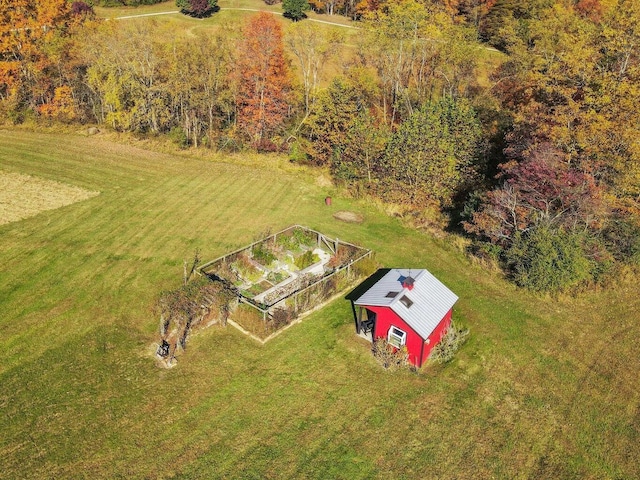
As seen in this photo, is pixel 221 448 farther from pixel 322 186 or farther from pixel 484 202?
pixel 322 186

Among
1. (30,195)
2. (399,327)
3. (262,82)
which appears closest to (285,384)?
(399,327)

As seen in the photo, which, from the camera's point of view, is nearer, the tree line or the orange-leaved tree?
the tree line

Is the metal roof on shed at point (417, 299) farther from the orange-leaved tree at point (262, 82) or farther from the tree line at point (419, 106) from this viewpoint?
the orange-leaved tree at point (262, 82)

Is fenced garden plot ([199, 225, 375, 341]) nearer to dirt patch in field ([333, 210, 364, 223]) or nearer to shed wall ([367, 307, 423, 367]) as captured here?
dirt patch in field ([333, 210, 364, 223])

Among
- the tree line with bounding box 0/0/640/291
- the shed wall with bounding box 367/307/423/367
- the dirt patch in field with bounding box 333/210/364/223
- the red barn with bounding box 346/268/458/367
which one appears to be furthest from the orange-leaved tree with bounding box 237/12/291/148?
the shed wall with bounding box 367/307/423/367

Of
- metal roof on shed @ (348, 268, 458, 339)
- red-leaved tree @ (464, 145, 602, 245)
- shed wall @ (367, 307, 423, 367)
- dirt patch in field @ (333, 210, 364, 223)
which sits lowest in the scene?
dirt patch in field @ (333, 210, 364, 223)

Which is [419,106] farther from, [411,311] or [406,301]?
[411,311]

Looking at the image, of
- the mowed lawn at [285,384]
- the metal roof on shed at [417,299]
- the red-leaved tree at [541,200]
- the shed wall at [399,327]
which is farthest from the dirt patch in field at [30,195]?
the red-leaved tree at [541,200]
